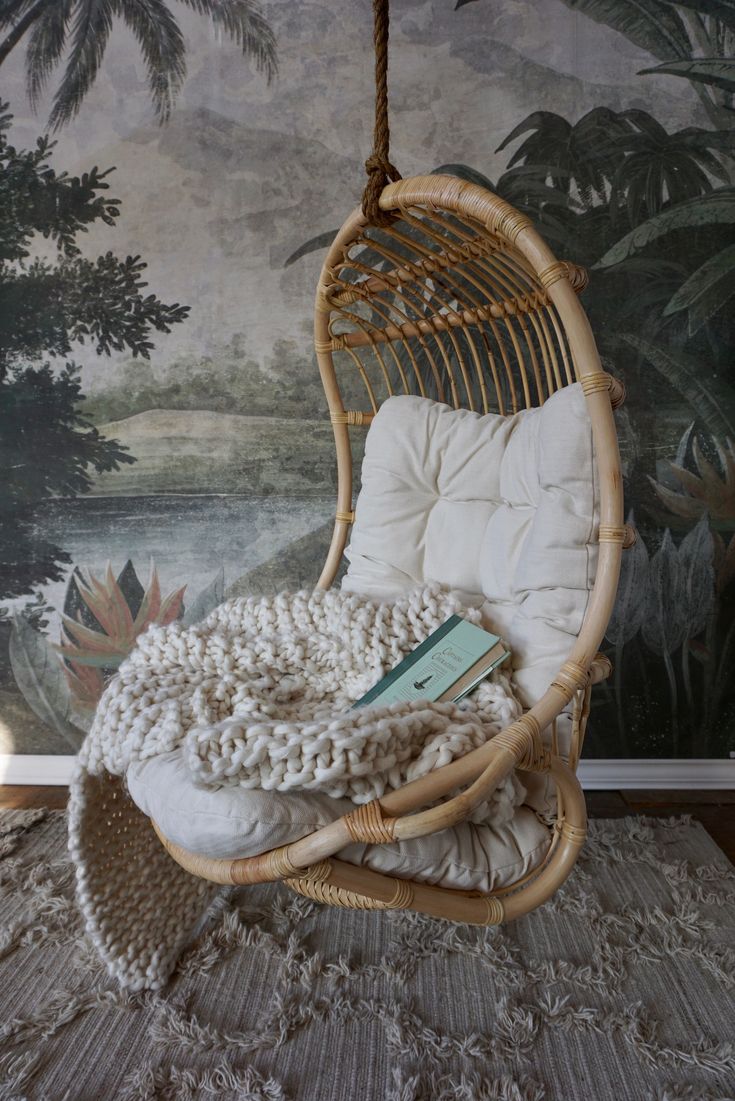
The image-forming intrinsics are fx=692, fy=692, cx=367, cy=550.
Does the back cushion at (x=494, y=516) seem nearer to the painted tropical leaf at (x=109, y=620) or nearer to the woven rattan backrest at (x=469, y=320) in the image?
the woven rattan backrest at (x=469, y=320)

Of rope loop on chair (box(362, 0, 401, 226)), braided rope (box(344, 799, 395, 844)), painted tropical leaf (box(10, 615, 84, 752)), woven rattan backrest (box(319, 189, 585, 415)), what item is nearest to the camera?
braided rope (box(344, 799, 395, 844))

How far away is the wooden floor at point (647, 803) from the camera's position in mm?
1517

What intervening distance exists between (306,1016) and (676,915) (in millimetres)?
652

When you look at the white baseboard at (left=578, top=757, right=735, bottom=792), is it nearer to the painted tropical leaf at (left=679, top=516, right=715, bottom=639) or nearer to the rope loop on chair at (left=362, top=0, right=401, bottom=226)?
the painted tropical leaf at (left=679, top=516, right=715, bottom=639)

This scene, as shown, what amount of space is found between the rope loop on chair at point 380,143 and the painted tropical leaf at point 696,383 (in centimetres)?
73

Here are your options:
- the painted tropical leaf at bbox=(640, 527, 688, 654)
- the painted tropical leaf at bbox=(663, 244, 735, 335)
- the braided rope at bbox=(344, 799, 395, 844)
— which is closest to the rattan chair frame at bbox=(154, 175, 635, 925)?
the braided rope at bbox=(344, 799, 395, 844)

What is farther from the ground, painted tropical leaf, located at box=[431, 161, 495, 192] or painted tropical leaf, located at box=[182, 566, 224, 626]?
painted tropical leaf, located at box=[431, 161, 495, 192]

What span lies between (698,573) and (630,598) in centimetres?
17

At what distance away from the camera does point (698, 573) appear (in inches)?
62.9

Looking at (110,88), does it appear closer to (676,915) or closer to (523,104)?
(523,104)

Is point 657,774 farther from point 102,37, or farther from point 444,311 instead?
point 102,37

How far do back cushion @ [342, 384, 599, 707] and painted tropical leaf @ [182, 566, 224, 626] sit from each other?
1.68 ft

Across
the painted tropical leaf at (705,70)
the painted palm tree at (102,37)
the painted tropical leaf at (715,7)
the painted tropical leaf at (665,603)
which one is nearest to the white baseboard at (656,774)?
the painted tropical leaf at (665,603)

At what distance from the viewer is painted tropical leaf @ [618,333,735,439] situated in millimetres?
1546
